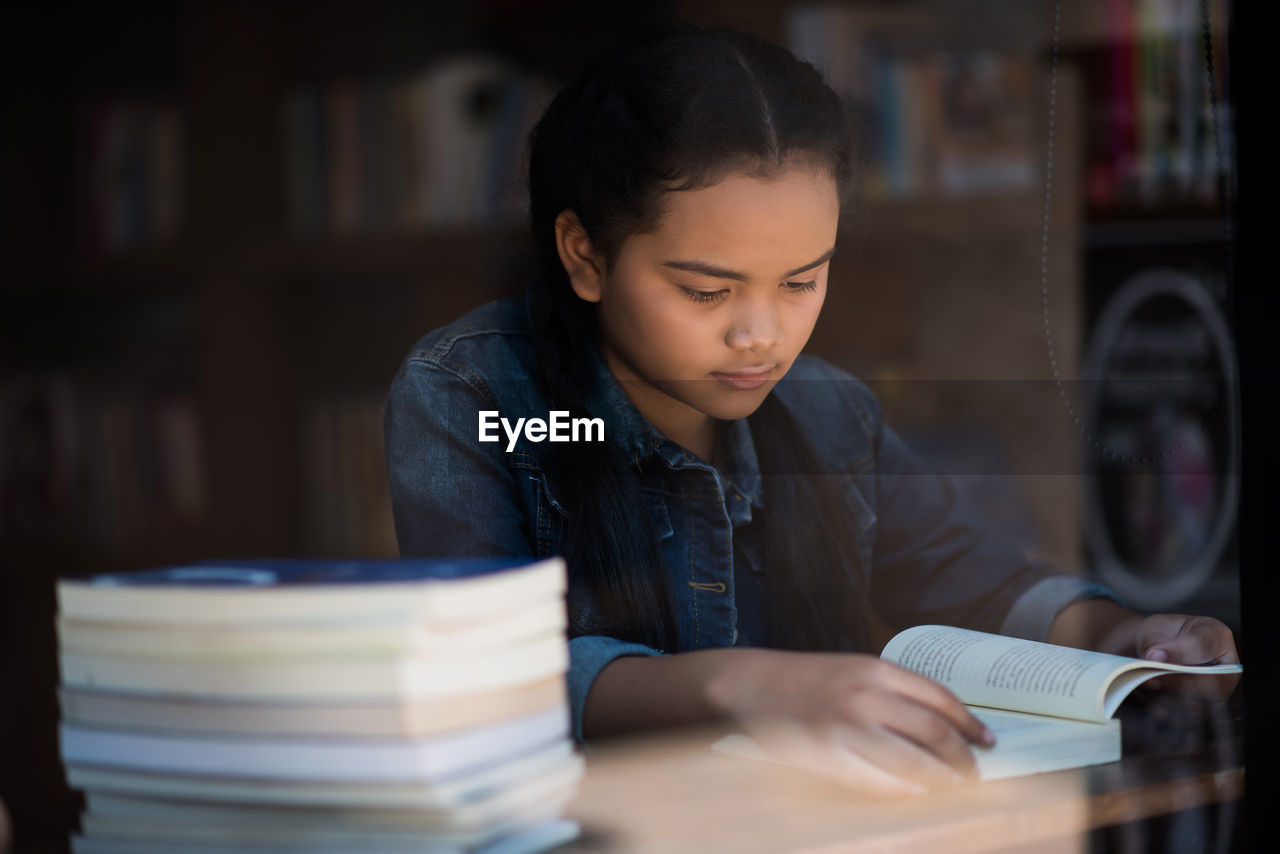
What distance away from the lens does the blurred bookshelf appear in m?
1.81

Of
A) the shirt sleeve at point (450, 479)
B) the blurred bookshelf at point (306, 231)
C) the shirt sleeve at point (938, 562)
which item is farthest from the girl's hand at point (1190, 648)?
the blurred bookshelf at point (306, 231)

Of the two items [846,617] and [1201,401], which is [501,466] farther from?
[1201,401]

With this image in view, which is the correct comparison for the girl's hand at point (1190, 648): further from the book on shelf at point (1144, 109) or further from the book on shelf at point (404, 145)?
the book on shelf at point (404, 145)

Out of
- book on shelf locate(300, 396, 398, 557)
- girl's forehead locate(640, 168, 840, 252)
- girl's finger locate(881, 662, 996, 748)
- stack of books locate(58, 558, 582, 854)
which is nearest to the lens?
stack of books locate(58, 558, 582, 854)

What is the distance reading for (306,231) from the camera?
2115 millimetres

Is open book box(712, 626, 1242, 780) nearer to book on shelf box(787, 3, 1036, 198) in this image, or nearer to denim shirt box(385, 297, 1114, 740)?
denim shirt box(385, 297, 1114, 740)

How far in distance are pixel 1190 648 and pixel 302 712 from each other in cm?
62

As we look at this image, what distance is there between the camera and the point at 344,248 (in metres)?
2.08

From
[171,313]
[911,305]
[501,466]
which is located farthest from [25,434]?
[501,466]

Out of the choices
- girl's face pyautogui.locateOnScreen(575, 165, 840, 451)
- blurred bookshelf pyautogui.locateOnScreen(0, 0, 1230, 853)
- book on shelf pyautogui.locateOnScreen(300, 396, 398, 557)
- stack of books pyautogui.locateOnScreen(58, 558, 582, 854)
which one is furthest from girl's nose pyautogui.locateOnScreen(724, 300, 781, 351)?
book on shelf pyautogui.locateOnScreen(300, 396, 398, 557)

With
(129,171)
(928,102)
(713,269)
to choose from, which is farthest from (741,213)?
(129,171)

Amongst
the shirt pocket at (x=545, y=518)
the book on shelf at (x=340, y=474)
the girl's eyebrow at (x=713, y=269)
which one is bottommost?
the book on shelf at (x=340, y=474)

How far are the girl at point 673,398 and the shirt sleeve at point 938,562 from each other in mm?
17

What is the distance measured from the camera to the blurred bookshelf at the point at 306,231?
1.81 metres
